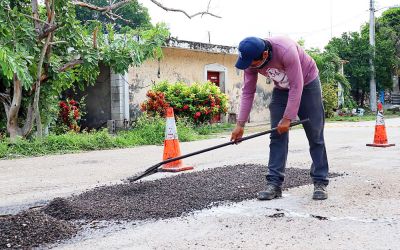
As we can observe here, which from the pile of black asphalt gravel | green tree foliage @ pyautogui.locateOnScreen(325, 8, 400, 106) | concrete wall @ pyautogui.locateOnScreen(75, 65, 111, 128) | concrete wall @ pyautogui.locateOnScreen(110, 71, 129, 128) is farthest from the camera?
green tree foliage @ pyautogui.locateOnScreen(325, 8, 400, 106)

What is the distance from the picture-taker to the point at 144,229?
12.6 ft

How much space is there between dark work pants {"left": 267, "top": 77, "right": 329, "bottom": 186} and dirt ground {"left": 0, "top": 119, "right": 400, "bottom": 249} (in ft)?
0.79

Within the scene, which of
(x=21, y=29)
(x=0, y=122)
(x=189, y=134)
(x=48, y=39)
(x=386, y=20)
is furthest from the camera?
Result: (x=386, y=20)

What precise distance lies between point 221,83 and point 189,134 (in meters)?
Answer: 6.97

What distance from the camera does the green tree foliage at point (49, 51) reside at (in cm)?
945

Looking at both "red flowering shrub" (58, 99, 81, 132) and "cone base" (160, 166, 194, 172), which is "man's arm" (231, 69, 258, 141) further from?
"red flowering shrub" (58, 99, 81, 132)

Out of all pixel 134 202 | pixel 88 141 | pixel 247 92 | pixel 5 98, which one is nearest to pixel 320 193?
pixel 247 92

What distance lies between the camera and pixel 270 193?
4.77 m

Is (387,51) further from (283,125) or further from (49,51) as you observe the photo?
(283,125)

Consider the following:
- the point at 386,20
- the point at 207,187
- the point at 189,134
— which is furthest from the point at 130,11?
the point at 207,187

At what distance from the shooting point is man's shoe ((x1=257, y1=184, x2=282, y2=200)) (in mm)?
4742

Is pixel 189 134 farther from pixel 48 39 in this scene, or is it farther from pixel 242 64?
pixel 242 64

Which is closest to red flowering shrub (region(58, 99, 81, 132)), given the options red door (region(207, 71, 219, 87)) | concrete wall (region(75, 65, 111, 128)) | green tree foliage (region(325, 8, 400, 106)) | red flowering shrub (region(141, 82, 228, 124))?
concrete wall (region(75, 65, 111, 128))

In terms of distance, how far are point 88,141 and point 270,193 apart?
21.8 ft
